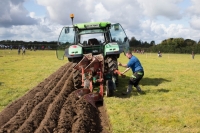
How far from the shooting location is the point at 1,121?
19.2 ft

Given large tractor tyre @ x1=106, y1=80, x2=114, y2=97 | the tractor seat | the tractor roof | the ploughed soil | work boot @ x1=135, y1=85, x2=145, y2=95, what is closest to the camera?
the ploughed soil

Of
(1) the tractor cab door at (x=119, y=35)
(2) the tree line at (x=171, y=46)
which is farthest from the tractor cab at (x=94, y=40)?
(2) the tree line at (x=171, y=46)

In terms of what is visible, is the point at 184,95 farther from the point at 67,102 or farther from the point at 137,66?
the point at 67,102

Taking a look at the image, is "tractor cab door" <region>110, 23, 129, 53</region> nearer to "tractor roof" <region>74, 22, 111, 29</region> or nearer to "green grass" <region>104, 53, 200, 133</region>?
"tractor roof" <region>74, 22, 111, 29</region>

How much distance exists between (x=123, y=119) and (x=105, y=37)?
4.93m

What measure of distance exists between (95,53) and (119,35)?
3.91 feet

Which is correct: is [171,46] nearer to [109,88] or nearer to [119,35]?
[119,35]

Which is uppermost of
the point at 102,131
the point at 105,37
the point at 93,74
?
the point at 105,37

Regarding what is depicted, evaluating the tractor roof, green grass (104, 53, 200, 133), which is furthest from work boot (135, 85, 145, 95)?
the tractor roof

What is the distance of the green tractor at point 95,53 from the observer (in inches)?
320

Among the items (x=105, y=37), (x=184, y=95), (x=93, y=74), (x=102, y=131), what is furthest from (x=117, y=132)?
(x=105, y=37)

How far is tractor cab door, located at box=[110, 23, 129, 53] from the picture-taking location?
9.91 m

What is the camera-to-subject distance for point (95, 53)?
32.2ft

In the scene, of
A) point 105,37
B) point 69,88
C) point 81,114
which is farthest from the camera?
point 105,37
